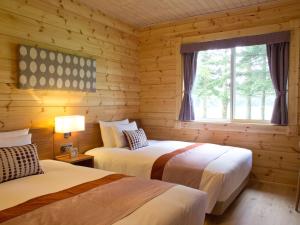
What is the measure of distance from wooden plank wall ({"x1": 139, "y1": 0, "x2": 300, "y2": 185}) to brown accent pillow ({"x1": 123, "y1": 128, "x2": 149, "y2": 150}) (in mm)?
961

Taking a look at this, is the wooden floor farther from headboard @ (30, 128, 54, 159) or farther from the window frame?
headboard @ (30, 128, 54, 159)

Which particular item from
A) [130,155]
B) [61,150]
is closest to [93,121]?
[61,150]

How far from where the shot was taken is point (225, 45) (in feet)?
13.1

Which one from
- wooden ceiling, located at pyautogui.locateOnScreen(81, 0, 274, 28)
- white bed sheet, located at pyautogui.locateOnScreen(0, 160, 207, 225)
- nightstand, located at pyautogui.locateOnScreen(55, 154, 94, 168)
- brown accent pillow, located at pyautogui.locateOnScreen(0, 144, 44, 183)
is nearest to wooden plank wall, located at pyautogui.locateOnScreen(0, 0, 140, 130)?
wooden ceiling, located at pyautogui.locateOnScreen(81, 0, 274, 28)

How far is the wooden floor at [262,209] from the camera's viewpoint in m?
2.62

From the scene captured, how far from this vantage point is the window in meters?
3.84

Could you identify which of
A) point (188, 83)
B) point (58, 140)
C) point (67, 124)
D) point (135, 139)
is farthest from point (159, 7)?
point (58, 140)

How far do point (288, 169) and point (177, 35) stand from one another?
271 cm

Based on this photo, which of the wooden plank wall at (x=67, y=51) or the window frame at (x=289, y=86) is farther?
the window frame at (x=289, y=86)

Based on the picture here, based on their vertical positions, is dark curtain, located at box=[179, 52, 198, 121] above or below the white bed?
above

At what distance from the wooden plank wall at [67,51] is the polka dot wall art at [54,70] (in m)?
0.09

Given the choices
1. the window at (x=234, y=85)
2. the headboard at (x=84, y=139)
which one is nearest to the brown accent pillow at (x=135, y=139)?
the headboard at (x=84, y=139)

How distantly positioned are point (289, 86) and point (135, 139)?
225 cm

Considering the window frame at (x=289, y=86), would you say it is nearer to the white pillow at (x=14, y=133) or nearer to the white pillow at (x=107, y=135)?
the white pillow at (x=107, y=135)
